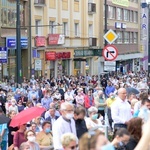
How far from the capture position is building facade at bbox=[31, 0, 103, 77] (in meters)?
44.1

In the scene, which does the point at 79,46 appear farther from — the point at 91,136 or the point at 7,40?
the point at 91,136

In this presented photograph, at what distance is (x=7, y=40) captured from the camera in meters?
38.5

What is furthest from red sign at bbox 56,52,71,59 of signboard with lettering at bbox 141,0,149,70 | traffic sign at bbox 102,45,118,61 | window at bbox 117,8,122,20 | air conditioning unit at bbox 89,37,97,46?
traffic sign at bbox 102,45,118,61

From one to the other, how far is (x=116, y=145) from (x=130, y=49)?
63.8 m

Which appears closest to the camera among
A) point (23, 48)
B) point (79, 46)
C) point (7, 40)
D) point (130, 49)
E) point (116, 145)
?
point (116, 145)

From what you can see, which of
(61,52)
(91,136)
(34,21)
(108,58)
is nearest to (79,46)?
(61,52)

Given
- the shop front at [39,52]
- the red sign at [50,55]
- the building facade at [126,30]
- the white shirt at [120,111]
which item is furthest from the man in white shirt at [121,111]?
the building facade at [126,30]

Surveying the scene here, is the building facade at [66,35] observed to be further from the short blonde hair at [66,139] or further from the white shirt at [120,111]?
the short blonde hair at [66,139]

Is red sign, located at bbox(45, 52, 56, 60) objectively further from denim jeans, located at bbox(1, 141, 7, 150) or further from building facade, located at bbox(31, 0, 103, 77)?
denim jeans, located at bbox(1, 141, 7, 150)

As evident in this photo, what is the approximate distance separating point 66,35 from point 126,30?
21871mm

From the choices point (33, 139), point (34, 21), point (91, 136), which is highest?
point (34, 21)

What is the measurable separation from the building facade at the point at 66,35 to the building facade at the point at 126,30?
5846 mm

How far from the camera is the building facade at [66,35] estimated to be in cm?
4406

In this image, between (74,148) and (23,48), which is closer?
(74,148)
